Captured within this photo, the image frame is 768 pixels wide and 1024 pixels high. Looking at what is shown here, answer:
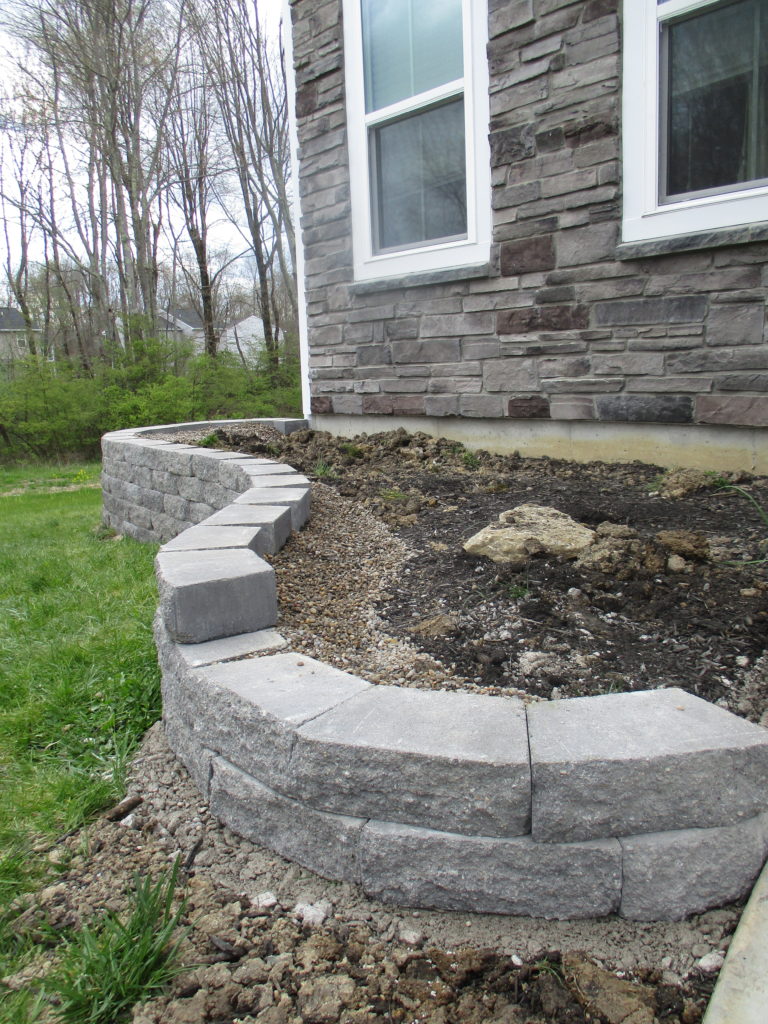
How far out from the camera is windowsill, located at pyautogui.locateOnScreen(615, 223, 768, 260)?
10.6 ft

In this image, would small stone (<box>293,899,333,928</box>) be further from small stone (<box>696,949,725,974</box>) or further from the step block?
the step block

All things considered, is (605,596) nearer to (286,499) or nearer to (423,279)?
(286,499)

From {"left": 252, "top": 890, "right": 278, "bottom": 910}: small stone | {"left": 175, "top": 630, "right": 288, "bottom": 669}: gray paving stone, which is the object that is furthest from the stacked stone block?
{"left": 252, "top": 890, "right": 278, "bottom": 910}: small stone

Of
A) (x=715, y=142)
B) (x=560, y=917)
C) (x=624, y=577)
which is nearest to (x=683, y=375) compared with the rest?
(x=715, y=142)

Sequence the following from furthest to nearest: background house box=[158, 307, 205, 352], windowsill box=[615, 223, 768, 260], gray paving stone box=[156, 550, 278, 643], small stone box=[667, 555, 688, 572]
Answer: background house box=[158, 307, 205, 352]
windowsill box=[615, 223, 768, 260]
small stone box=[667, 555, 688, 572]
gray paving stone box=[156, 550, 278, 643]

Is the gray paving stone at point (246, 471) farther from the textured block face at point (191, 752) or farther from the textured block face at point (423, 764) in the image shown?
the textured block face at point (423, 764)

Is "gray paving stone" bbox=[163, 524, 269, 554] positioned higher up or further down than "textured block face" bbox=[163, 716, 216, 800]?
higher up

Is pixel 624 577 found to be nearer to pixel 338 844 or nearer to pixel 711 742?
pixel 711 742

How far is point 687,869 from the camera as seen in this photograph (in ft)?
3.99

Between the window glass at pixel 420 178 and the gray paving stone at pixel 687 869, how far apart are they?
407 centimetres

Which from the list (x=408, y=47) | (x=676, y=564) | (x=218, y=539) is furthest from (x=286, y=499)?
(x=408, y=47)

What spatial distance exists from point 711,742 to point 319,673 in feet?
2.67

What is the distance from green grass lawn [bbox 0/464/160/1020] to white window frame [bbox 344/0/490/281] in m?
2.64

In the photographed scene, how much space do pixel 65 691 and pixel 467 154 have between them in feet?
12.7
